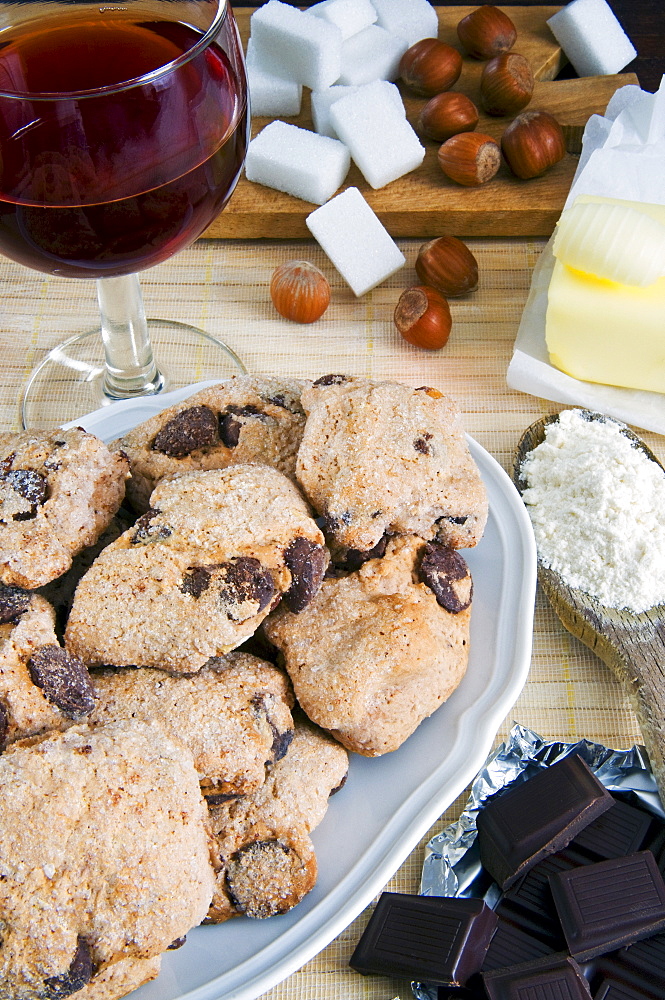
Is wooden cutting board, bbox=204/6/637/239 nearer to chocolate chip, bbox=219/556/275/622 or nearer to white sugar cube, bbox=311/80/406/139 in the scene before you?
white sugar cube, bbox=311/80/406/139

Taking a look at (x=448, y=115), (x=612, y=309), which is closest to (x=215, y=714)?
(x=612, y=309)

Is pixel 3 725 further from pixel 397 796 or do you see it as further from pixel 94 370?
pixel 94 370

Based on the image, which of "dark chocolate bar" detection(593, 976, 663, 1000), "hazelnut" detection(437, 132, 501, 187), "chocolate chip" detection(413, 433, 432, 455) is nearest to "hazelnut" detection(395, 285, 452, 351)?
"hazelnut" detection(437, 132, 501, 187)

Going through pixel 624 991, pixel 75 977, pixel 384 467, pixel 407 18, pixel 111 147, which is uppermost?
pixel 111 147

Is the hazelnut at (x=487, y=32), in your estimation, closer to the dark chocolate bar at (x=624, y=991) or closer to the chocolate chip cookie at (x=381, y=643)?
the chocolate chip cookie at (x=381, y=643)

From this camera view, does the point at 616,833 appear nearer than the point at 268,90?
Yes

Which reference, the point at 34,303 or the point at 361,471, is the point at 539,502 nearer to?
the point at 361,471
